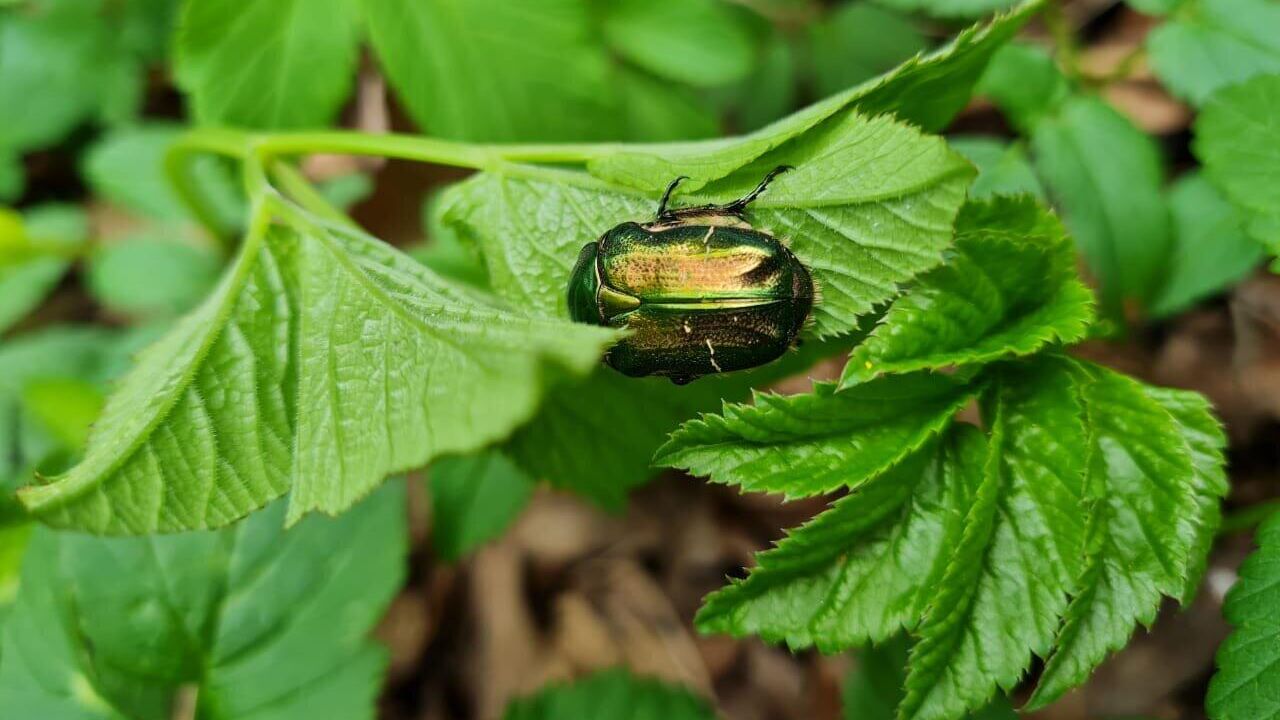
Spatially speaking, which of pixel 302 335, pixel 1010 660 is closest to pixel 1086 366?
pixel 1010 660

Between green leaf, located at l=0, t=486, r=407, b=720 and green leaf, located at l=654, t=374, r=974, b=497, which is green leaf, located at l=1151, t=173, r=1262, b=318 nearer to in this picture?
green leaf, located at l=654, t=374, r=974, b=497

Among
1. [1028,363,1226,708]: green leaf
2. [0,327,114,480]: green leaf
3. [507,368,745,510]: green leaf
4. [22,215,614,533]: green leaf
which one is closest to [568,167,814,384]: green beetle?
[507,368,745,510]: green leaf

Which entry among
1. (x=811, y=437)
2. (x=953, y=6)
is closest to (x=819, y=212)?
(x=811, y=437)

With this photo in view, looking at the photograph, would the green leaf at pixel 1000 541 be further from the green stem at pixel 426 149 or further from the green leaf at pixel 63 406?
the green leaf at pixel 63 406

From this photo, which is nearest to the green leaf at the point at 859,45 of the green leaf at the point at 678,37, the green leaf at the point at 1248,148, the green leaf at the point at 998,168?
the green leaf at the point at 678,37

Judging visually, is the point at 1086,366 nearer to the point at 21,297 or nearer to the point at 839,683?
the point at 839,683

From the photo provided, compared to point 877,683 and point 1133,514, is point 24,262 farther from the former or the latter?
point 1133,514
